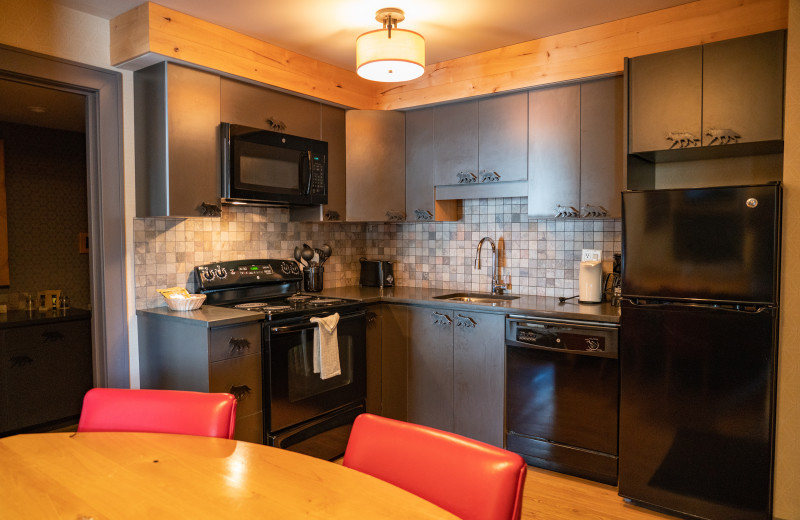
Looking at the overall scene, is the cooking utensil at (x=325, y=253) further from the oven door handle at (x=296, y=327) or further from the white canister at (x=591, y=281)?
the white canister at (x=591, y=281)

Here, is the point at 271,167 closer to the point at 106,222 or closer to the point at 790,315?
the point at 106,222

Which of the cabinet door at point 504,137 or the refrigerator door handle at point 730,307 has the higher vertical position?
the cabinet door at point 504,137

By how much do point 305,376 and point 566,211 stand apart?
1721 mm

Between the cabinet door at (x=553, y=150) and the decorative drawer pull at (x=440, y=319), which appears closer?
the cabinet door at (x=553, y=150)

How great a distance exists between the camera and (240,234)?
3.37 metres

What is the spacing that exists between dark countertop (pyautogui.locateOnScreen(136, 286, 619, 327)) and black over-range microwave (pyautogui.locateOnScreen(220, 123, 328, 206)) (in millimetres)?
657

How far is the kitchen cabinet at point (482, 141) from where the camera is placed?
319 centimetres

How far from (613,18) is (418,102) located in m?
1.26

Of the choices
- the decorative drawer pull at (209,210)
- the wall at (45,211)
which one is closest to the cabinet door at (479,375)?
the decorative drawer pull at (209,210)

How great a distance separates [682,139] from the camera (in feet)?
8.36

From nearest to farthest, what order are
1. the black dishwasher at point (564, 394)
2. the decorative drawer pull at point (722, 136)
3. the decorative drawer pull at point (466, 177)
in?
the decorative drawer pull at point (722, 136)
the black dishwasher at point (564, 394)
the decorative drawer pull at point (466, 177)

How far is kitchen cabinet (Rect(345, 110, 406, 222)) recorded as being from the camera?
363 cm

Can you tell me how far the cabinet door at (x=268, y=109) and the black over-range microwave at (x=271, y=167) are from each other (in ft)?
0.19

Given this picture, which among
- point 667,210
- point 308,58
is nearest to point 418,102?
point 308,58
